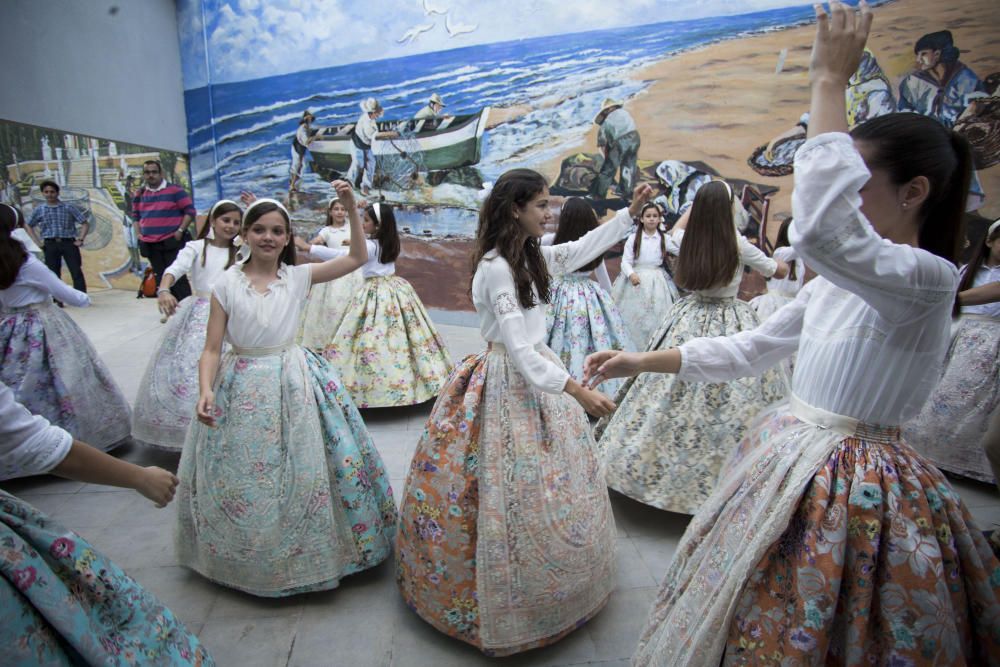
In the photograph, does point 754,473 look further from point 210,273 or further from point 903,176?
point 210,273

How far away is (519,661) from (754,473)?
1.24m

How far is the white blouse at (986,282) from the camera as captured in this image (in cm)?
343

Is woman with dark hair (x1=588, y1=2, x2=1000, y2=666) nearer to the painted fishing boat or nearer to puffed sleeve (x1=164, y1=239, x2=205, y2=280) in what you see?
puffed sleeve (x1=164, y1=239, x2=205, y2=280)

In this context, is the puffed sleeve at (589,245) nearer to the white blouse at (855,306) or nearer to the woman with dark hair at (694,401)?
the woman with dark hair at (694,401)

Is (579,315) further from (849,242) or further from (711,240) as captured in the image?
(849,242)

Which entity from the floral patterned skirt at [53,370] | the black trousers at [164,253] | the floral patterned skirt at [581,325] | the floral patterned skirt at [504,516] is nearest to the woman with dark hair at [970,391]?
the floral patterned skirt at [581,325]

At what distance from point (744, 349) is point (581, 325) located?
2.70 meters

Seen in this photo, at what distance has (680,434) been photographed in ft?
9.29

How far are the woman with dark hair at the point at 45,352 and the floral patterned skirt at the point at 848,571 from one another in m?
3.78

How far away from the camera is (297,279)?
254 centimetres

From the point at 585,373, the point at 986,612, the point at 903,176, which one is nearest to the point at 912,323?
the point at 903,176

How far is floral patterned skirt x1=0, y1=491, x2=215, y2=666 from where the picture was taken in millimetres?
1009

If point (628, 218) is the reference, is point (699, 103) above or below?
above

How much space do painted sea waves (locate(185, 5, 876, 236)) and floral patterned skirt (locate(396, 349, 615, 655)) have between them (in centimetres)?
628
